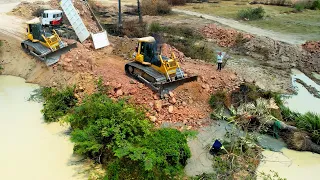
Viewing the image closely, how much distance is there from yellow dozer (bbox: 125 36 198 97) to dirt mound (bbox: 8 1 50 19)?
13576 millimetres

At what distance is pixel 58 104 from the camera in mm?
14062

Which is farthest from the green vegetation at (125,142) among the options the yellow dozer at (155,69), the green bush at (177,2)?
the green bush at (177,2)

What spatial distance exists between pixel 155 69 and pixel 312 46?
42.3 feet

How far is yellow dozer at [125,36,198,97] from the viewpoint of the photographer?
46.0 feet

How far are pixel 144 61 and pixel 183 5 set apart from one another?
24158 millimetres

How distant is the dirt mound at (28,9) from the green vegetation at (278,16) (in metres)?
14.8

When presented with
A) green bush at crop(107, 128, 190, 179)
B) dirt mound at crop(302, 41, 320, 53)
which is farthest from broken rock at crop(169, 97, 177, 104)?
dirt mound at crop(302, 41, 320, 53)

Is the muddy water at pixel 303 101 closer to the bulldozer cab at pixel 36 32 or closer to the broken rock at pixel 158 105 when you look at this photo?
the broken rock at pixel 158 105

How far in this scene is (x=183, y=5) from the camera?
124 feet

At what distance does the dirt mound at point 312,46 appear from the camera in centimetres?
2222

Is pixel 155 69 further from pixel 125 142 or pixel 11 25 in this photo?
pixel 11 25

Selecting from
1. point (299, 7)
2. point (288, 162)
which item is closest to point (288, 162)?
point (288, 162)

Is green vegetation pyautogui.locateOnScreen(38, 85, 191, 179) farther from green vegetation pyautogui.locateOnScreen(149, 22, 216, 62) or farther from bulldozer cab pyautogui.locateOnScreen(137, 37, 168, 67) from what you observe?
green vegetation pyautogui.locateOnScreen(149, 22, 216, 62)

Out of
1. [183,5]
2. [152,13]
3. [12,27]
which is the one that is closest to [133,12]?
[152,13]
